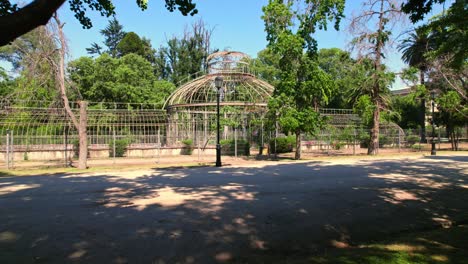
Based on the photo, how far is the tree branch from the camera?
378 cm

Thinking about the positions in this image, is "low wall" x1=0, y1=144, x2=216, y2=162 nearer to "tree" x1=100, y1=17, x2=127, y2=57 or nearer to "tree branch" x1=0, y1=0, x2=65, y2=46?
"tree branch" x1=0, y1=0, x2=65, y2=46

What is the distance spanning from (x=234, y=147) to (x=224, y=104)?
3.72 meters

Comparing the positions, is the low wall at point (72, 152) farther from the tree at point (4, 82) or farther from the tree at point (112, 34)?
the tree at point (112, 34)

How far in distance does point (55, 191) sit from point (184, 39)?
49888 mm

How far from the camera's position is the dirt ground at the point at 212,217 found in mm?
5547

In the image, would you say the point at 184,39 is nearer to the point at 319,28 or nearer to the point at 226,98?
the point at 226,98

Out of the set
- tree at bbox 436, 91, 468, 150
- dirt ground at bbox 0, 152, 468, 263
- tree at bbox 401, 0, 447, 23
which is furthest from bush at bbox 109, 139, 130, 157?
tree at bbox 436, 91, 468, 150

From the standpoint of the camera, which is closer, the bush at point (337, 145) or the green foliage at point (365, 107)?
the green foliage at point (365, 107)

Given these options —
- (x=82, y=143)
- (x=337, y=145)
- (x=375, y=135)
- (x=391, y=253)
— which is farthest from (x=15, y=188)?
(x=337, y=145)

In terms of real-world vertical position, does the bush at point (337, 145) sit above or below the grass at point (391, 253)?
above

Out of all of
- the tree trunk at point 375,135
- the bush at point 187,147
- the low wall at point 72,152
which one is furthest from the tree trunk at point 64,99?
the tree trunk at point 375,135

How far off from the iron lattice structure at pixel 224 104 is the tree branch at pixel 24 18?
77.5 ft

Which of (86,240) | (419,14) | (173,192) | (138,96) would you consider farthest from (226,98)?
(86,240)

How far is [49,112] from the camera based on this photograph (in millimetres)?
24953
